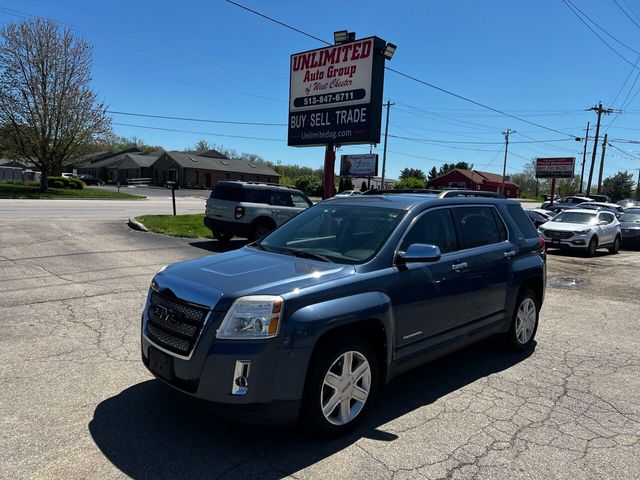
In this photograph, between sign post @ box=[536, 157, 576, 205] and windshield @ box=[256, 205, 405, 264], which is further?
sign post @ box=[536, 157, 576, 205]

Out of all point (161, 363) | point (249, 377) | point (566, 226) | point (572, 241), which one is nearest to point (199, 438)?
point (161, 363)

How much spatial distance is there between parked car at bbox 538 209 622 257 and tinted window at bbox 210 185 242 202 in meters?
10.7

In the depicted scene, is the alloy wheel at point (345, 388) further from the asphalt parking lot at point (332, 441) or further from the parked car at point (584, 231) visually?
the parked car at point (584, 231)

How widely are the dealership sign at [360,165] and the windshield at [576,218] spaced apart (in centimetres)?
3094

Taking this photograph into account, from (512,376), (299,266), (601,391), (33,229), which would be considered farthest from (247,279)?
(33,229)

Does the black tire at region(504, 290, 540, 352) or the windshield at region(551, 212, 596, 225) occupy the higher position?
the windshield at region(551, 212, 596, 225)

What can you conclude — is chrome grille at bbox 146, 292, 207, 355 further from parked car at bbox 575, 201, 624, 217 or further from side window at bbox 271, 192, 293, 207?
parked car at bbox 575, 201, 624, 217

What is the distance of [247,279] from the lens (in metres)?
3.38

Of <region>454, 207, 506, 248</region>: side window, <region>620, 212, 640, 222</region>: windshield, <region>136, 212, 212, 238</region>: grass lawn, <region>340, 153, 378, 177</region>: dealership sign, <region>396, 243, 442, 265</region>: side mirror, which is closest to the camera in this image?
<region>396, 243, 442, 265</region>: side mirror

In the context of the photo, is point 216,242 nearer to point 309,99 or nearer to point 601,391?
point 309,99

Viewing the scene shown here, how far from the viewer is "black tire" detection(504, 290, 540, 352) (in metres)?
5.36

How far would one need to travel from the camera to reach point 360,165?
173 ft

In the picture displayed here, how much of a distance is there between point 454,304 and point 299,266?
1561 mm

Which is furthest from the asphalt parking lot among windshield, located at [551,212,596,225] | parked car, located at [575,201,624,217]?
parked car, located at [575,201,624,217]
